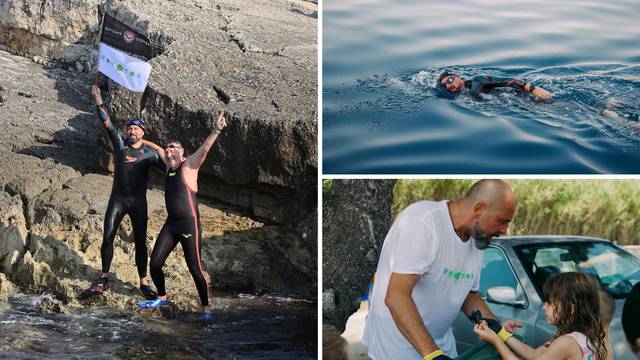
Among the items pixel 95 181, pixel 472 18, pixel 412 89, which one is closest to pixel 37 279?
pixel 95 181

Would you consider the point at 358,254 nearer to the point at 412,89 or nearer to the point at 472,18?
the point at 412,89

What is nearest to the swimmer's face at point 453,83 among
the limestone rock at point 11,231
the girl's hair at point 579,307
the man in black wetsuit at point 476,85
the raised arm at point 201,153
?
the man in black wetsuit at point 476,85

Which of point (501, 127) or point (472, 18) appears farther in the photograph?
point (472, 18)

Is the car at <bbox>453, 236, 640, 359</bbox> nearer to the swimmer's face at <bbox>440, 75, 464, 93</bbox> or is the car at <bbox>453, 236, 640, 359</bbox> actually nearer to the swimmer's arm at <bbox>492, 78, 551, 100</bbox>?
the swimmer's arm at <bbox>492, 78, 551, 100</bbox>

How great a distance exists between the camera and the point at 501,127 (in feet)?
21.4

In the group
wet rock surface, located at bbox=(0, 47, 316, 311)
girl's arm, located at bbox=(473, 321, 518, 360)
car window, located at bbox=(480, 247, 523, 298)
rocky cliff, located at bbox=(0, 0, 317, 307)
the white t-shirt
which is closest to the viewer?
the white t-shirt

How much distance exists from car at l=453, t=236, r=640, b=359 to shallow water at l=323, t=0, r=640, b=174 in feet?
3.19

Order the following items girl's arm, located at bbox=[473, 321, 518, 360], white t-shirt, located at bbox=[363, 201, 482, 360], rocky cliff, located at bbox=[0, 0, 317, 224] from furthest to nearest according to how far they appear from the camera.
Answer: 1. rocky cliff, located at bbox=[0, 0, 317, 224]
2. girl's arm, located at bbox=[473, 321, 518, 360]
3. white t-shirt, located at bbox=[363, 201, 482, 360]

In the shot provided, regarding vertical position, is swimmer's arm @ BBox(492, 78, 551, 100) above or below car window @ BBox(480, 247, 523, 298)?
above

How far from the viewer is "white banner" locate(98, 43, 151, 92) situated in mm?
7230

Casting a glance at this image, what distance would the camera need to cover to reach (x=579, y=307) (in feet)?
12.2

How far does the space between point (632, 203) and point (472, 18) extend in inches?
94.6

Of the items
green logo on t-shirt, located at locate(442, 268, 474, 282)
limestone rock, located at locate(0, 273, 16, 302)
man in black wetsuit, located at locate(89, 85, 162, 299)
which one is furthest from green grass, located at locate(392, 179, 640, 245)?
limestone rock, located at locate(0, 273, 16, 302)

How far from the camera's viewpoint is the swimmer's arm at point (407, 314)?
3557 mm
